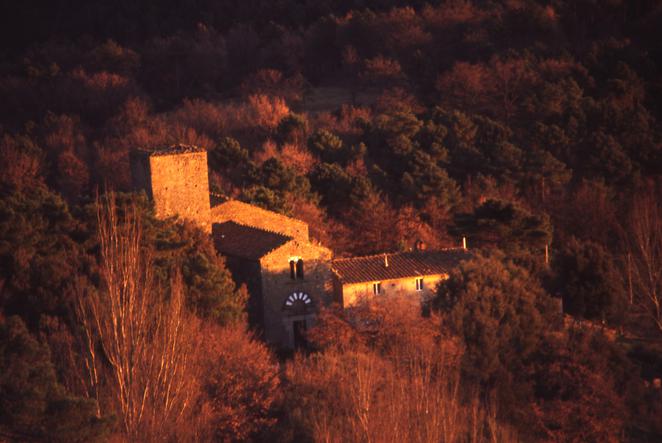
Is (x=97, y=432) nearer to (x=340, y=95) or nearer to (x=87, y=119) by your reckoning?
(x=87, y=119)

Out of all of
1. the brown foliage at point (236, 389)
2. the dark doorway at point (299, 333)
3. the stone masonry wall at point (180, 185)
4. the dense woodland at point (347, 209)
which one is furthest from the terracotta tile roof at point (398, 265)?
the brown foliage at point (236, 389)

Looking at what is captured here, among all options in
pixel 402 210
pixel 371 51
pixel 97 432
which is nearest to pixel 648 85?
pixel 371 51

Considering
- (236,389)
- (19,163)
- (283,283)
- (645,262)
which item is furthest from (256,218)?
(19,163)

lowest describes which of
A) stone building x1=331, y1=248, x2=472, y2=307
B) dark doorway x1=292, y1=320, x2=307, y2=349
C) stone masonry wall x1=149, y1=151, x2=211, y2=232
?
dark doorway x1=292, y1=320, x2=307, y2=349

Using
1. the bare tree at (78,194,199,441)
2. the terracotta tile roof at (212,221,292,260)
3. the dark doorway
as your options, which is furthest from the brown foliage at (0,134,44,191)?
the bare tree at (78,194,199,441)

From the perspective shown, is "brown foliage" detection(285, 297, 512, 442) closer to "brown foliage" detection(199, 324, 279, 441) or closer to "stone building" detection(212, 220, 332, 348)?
"brown foliage" detection(199, 324, 279, 441)

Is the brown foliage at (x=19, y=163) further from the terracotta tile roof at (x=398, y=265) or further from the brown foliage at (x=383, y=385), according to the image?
the brown foliage at (x=383, y=385)
